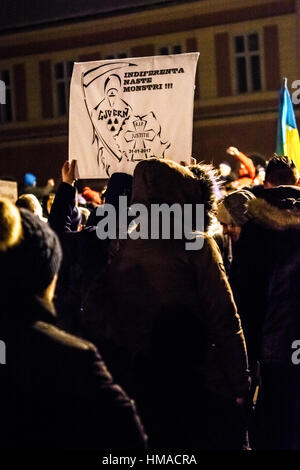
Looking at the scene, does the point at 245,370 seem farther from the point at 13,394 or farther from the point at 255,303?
the point at 13,394

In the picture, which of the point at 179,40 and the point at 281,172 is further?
the point at 179,40

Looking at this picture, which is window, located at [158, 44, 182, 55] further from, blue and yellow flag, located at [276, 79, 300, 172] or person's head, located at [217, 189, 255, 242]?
person's head, located at [217, 189, 255, 242]

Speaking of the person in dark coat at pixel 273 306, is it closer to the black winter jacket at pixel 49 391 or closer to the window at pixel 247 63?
the black winter jacket at pixel 49 391

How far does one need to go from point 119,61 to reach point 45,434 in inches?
160

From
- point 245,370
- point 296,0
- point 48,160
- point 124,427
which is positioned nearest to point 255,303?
point 245,370

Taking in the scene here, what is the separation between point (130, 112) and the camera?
5.65m

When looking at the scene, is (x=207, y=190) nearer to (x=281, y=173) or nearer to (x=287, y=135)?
(x=281, y=173)

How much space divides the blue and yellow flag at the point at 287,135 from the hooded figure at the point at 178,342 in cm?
378

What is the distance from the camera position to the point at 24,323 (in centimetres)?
210

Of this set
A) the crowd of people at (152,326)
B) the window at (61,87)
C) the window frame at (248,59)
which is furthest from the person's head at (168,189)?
the window at (61,87)

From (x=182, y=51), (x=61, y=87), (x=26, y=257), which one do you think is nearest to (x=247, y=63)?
(x=182, y=51)

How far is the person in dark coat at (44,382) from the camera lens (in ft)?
6.75

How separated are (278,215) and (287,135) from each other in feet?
11.4

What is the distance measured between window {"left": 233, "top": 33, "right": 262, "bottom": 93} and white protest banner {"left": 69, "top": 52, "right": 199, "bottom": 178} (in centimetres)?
2128
